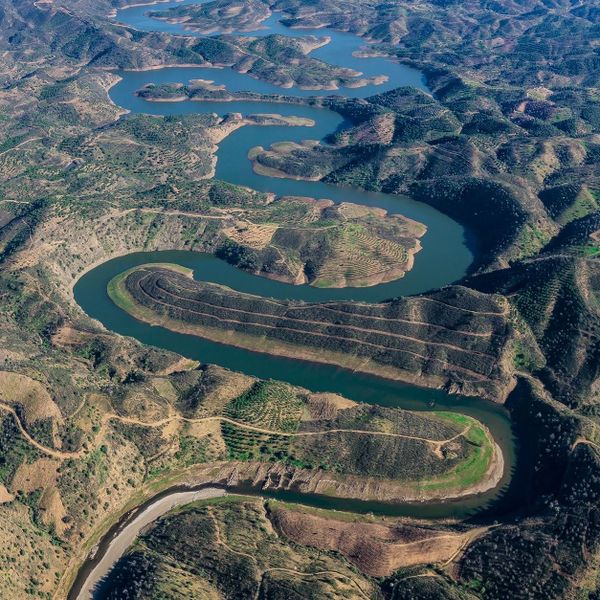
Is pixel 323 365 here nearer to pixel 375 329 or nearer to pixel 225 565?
pixel 375 329

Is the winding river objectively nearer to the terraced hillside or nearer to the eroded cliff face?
the eroded cliff face

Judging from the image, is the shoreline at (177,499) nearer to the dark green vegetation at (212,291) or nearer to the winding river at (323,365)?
the winding river at (323,365)

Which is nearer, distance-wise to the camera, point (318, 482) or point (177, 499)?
point (177, 499)

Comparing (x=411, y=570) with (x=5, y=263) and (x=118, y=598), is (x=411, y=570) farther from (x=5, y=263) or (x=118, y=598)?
(x=5, y=263)

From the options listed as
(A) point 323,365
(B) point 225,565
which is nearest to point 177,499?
(B) point 225,565

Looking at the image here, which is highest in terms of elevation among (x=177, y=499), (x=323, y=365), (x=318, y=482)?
(x=177, y=499)

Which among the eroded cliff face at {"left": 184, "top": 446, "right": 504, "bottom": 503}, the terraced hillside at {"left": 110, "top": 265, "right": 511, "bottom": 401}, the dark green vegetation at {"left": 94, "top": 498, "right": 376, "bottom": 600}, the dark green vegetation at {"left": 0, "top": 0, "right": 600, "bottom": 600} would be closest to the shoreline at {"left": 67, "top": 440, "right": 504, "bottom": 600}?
the eroded cliff face at {"left": 184, "top": 446, "right": 504, "bottom": 503}

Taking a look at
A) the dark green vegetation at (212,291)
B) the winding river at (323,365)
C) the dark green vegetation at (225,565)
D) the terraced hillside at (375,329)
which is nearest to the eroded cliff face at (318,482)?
the winding river at (323,365)

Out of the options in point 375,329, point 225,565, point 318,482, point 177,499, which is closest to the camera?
point 225,565

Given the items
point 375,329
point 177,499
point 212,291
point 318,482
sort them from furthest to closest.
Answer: point 212,291
point 375,329
point 318,482
point 177,499

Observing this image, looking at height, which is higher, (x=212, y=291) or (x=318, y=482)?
(x=212, y=291)
